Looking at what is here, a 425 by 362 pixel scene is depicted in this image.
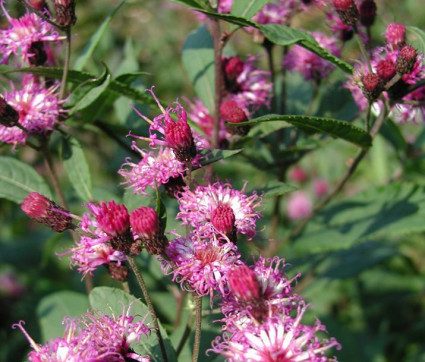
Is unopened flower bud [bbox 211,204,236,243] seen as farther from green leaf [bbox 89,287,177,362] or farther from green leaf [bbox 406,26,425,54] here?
green leaf [bbox 406,26,425,54]

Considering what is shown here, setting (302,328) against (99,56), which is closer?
(302,328)

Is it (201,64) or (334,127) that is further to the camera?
(201,64)

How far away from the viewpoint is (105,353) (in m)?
1.20

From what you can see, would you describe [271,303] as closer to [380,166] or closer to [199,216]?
[199,216]

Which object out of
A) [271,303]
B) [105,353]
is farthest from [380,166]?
[105,353]

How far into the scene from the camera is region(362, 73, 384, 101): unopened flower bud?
1498mm

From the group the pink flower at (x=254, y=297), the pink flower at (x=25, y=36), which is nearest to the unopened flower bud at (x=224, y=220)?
the pink flower at (x=254, y=297)

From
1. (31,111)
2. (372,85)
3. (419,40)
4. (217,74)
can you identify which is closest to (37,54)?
(31,111)

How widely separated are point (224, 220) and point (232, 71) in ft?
2.42

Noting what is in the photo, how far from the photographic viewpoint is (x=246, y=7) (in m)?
1.71

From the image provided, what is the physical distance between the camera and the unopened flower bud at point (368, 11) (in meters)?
1.83

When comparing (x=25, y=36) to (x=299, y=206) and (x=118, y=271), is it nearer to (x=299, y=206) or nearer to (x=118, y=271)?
(x=118, y=271)

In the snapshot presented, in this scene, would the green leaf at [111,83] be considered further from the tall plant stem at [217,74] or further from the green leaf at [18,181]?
the green leaf at [18,181]

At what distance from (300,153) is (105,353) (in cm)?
119
